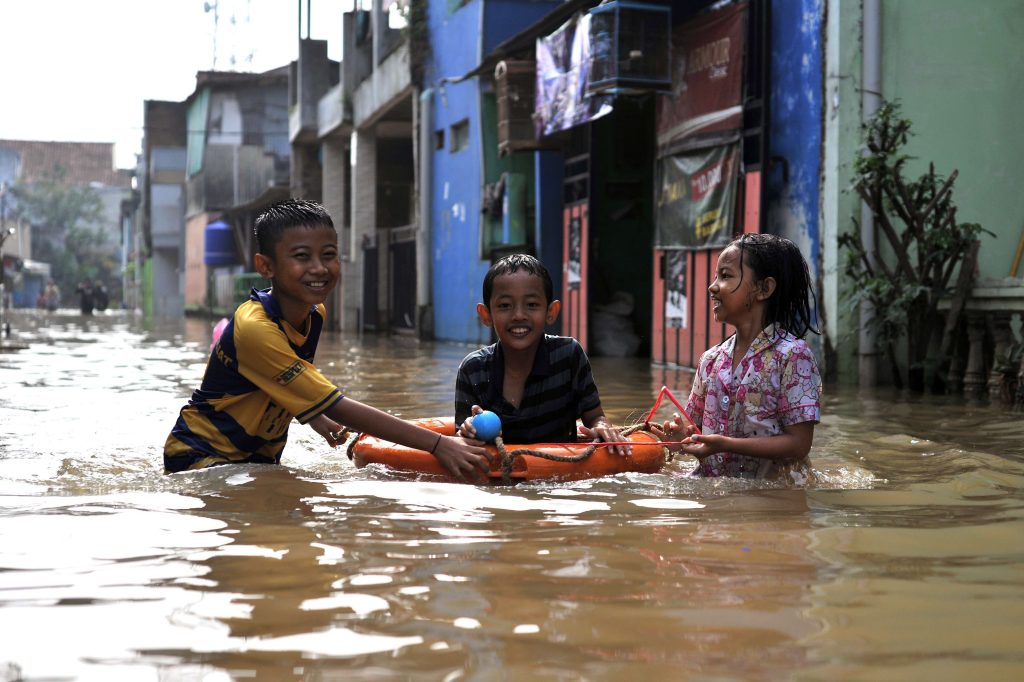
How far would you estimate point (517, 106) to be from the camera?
14.8m

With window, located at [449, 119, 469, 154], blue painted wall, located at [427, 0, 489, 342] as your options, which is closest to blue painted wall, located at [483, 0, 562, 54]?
blue painted wall, located at [427, 0, 489, 342]

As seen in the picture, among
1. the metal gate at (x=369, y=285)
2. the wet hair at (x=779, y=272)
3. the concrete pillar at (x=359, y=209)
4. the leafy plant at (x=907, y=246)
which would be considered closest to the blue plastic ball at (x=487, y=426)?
the wet hair at (x=779, y=272)

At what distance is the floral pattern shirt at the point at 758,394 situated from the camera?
4102mm

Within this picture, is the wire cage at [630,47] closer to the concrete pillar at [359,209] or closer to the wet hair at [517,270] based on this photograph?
the wet hair at [517,270]

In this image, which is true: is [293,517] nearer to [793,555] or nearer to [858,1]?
[793,555]

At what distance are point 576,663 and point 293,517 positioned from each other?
1609mm

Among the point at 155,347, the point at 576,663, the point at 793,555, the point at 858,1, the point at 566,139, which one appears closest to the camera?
the point at 576,663

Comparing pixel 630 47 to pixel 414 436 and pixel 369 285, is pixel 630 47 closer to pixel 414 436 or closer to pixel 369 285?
pixel 414 436

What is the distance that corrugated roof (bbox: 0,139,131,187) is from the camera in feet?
232

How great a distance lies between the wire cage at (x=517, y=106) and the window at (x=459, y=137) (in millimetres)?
3760

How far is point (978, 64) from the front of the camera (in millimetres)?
9523

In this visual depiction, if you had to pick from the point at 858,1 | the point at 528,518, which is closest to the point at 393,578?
the point at 528,518

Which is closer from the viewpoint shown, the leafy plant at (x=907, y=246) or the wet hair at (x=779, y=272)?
the wet hair at (x=779, y=272)

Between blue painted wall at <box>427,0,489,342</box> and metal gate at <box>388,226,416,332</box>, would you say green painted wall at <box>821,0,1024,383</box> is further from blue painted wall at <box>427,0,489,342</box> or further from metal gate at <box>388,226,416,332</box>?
metal gate at <box>388,226,416,332</box>
